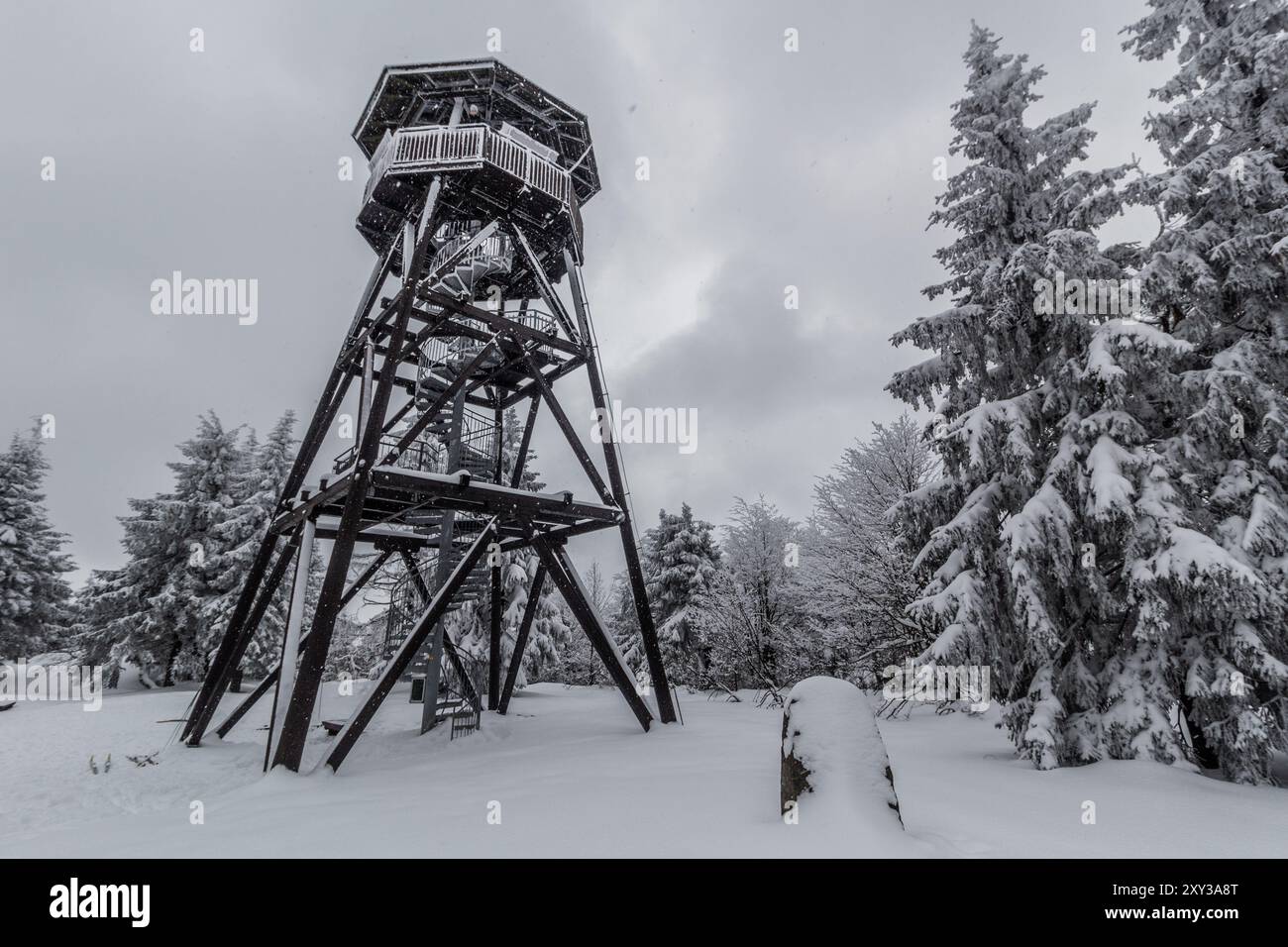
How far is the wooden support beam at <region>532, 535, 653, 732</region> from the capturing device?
942 cm

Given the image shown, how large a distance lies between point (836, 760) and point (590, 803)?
2376 mm

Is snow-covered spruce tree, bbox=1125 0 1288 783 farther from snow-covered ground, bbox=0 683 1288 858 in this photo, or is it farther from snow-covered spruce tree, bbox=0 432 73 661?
snow-covered spruce tree, bbox=0 432 73 661

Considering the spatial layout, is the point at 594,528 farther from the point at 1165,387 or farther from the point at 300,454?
the point at 1165,387

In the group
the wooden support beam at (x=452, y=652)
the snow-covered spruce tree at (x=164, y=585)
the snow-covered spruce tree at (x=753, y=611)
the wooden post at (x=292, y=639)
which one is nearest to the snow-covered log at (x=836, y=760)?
the wooden post at (x=292, y=639)

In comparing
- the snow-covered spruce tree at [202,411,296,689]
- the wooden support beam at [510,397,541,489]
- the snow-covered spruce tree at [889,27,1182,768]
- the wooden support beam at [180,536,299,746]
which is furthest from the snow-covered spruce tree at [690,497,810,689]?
the snow-covered spruce tree at [202,411,296,689]

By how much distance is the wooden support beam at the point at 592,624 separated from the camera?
9.42 metres

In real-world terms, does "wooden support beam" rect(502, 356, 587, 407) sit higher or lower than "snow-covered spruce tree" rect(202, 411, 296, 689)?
higher

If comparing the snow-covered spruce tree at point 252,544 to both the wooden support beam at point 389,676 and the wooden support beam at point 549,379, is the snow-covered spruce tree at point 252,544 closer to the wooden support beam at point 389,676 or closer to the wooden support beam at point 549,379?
the wooden support beam at point 549,379

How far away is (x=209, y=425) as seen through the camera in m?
25.3

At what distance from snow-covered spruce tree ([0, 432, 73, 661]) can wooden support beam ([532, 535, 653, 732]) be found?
2641 cm

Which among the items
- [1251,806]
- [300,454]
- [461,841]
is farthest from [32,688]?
[1251,806]

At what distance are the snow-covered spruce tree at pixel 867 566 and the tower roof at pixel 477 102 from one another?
35.3 feet
